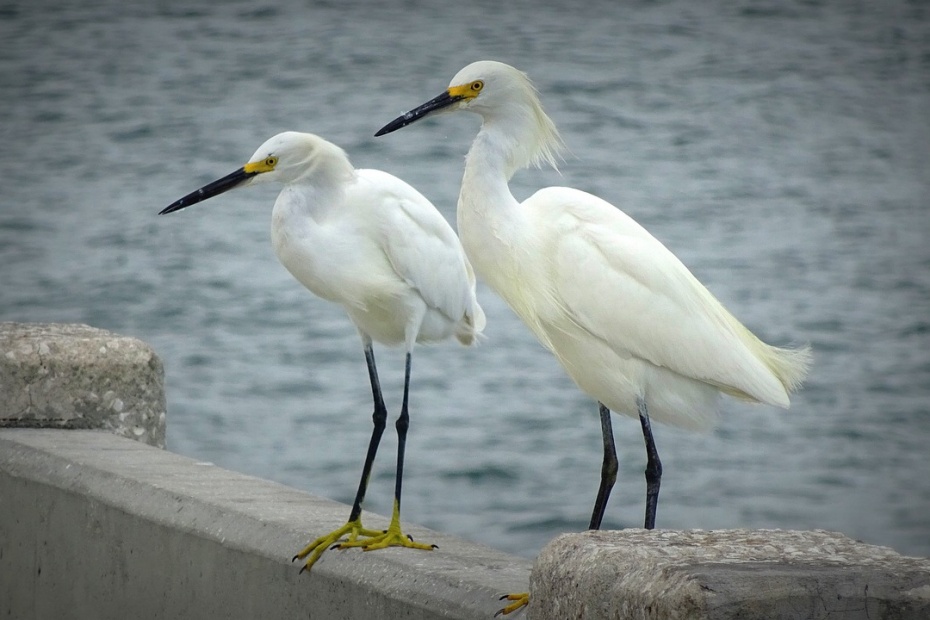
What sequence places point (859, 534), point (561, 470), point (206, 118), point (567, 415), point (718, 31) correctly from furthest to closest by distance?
point (718, 31)
point (206, 118)
point (567, 415)
point (561, 470)
point (859, 534)

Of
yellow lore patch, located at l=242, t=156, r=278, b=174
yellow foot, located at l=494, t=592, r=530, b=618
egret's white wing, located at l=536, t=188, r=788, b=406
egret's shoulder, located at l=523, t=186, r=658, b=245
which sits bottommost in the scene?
yellow foot, located at l=494, t=592, r=530, b=618

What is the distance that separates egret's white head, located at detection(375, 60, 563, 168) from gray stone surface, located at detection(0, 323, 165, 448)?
121 centimetres

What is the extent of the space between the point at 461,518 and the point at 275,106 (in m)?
8.40

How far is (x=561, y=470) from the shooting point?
12.9 meters

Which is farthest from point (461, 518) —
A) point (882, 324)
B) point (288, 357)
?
point (882, 324)

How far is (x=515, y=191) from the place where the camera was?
16.5m

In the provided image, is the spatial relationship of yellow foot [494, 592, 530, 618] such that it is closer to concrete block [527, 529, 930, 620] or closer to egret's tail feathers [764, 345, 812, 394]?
concrete block [527, 529, 930, 620]

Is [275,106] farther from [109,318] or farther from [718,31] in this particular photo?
[718,31]

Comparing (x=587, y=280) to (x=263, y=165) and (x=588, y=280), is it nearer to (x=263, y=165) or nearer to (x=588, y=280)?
(x=588, y=280)

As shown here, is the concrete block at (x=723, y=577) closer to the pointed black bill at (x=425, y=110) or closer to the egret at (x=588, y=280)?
the egret at (x=588, y=280)

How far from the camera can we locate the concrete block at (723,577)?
6.89 ft

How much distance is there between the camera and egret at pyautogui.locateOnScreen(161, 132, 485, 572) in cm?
397

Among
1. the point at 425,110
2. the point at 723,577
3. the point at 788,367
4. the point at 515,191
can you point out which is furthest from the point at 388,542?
the point at 515,191

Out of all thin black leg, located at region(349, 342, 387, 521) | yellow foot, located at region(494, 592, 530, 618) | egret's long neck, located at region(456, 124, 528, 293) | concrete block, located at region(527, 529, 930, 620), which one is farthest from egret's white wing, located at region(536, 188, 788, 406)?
concrete block, located at region(527, 529, 930, 620)
